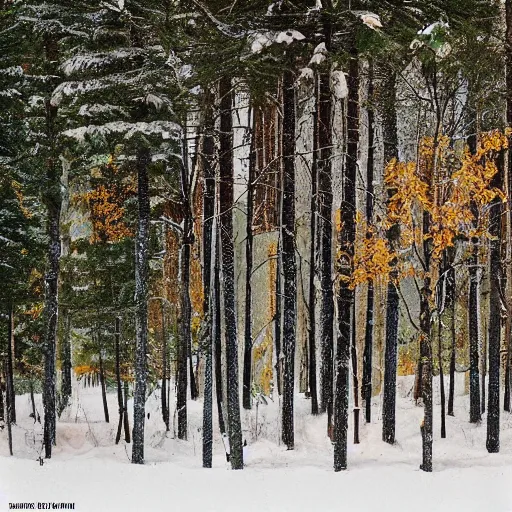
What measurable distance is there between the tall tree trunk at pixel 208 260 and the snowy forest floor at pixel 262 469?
0.21 meters

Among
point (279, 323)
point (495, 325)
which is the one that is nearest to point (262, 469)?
point (279, 323)

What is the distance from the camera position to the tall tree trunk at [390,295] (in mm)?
6398

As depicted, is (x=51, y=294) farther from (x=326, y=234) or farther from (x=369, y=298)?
(x=369, y=298)

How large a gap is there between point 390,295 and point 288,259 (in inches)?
52.0

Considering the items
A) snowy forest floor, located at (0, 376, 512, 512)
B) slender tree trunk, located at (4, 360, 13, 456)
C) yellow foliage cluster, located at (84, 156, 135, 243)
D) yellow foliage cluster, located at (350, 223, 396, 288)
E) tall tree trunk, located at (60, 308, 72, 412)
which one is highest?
yellow foliage cluster, located at (84, 156, 135, 243)

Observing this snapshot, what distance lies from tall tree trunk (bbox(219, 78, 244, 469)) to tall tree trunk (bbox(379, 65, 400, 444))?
5.44 feet

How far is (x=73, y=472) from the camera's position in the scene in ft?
20.2

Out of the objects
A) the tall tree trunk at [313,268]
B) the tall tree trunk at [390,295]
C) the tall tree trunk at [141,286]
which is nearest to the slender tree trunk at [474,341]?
the tall tree trunk at [390,295]

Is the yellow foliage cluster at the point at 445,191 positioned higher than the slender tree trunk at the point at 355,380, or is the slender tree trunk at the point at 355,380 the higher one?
the yellow foliage cluster at the point at 445,191

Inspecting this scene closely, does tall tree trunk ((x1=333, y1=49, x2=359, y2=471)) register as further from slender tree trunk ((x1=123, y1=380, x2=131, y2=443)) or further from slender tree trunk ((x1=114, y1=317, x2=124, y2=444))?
slender tree trunk ((x1=114, y1=317, x2=124, y2=444))

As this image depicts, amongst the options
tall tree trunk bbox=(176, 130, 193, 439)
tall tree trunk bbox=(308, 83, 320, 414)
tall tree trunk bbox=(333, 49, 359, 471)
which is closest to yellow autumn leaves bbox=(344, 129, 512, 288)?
tall tree trunk bbox=(333, 49, 359, 471)

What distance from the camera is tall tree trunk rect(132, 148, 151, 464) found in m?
6.55

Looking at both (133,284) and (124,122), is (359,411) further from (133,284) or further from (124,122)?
(124,122)

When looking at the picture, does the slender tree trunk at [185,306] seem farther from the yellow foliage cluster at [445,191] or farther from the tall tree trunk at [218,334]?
the yellow foliage cluster at [445,191]
